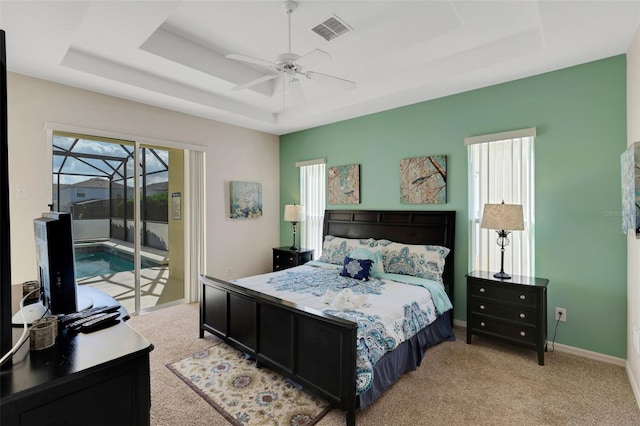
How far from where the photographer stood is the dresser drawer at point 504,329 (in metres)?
2.86

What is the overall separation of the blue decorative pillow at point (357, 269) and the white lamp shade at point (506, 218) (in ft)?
4.24

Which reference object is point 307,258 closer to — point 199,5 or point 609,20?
point 199,5

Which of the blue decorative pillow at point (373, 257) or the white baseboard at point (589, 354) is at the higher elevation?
the blue decorative pillow at point (373, 257)

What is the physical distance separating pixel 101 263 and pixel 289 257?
99.1 inches

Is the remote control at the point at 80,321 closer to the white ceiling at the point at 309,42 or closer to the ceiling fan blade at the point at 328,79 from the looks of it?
the white ceiling at the point at 309,42

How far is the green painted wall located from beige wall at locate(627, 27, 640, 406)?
13 centimetres

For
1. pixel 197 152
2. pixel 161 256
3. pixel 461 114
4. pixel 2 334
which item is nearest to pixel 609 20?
pixel 461 114

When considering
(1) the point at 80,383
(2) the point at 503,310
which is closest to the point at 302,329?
(1) the point at 80,383

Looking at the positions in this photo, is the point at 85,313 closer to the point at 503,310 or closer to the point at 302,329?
the point at 302,329

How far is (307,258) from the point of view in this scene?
5.07 meters

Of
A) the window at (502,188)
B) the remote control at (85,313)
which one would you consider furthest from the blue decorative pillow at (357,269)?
the remote control at (85,313)

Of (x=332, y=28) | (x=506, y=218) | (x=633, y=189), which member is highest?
(x=332, y=28)

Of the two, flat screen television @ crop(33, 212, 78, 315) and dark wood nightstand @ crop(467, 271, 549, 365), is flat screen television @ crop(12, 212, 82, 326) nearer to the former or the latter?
flat screen television @ crop(33, 212, 78, 315)

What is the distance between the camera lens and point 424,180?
397cm
